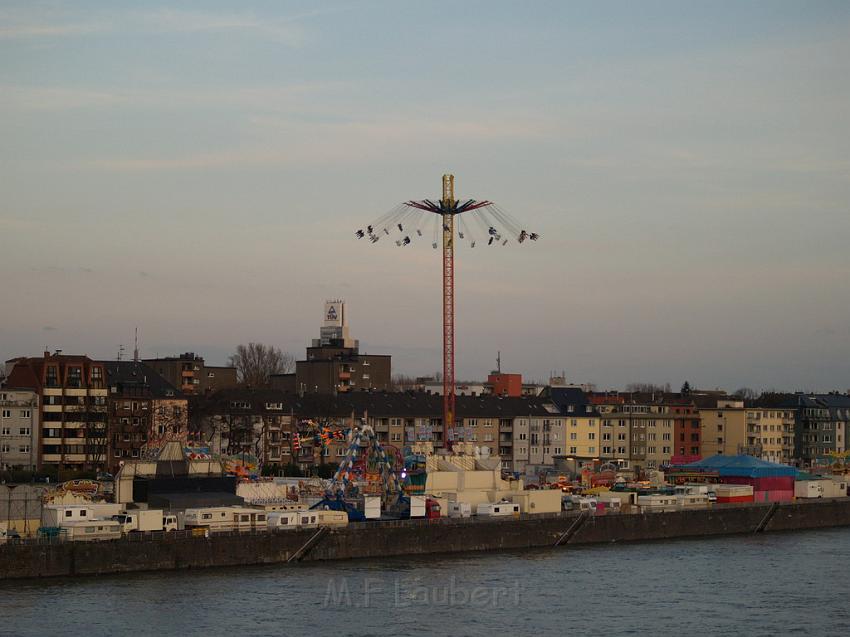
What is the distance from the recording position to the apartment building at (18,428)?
117m

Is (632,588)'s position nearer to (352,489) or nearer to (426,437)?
(352,489)

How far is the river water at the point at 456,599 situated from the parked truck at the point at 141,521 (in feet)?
11.6

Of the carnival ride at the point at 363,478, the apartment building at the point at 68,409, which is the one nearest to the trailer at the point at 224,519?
the carnival ride at the point at 363,478

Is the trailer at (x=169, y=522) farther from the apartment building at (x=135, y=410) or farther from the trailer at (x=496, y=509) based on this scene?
the apartment building at (x=135, y=410)

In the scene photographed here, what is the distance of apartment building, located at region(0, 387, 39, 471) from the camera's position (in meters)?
117

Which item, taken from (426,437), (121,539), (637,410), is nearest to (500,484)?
(426,437)

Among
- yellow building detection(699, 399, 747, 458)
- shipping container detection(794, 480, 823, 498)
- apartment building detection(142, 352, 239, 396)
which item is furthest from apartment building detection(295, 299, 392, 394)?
shipping container detection(794, 480, 823, 498)

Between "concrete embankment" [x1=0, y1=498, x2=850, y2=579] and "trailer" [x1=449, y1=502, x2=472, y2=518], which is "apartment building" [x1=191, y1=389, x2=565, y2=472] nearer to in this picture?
"concrete embankment" [x1=0, y1=498, x2=850, y2=579]

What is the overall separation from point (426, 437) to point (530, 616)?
3821 centimetres

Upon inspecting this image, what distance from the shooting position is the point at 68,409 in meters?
120

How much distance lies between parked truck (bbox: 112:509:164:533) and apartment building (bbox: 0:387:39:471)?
152 feet

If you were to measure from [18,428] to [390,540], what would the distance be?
4849 centimetres

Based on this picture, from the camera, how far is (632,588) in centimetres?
6919

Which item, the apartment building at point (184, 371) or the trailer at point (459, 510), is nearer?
the trailer at point (459, 510)
